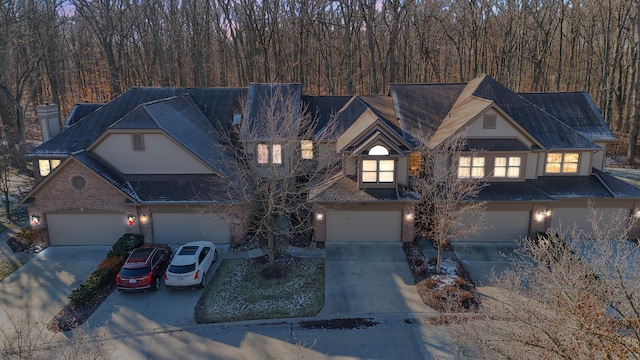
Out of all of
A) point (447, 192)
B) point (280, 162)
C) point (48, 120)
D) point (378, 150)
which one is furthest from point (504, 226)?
point (48, 120)

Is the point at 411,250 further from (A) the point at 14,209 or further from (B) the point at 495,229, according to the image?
(A) the point at 14,209

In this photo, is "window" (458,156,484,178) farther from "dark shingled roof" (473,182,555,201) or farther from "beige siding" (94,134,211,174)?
"beige siding" (94,134,211,174)

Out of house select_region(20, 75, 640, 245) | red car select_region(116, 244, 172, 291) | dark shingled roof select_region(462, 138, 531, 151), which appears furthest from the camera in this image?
dark shingled roof select_region(462, 138, 531, 151)

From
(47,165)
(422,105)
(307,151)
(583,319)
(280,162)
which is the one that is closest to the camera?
(583,319)

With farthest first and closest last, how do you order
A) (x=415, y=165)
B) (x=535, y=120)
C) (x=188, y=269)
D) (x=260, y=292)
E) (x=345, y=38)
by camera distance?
(x=345, y=38), (x=535, y=120), (x=415, y=165), (x=260, y=292), (x=188, y=269)

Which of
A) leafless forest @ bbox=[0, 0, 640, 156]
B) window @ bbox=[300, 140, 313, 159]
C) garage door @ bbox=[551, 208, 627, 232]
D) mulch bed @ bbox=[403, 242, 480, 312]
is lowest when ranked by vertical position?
mulch bed @ bbox=[403, 242, 480, 312]

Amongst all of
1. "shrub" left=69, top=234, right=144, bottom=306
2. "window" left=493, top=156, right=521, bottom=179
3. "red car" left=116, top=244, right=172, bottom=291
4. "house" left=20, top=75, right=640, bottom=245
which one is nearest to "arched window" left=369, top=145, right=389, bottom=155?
"house" left=20, top=75, right=640, bottom=245

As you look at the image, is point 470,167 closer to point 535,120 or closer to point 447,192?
point 447,192

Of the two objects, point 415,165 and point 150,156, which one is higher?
point 150,156
